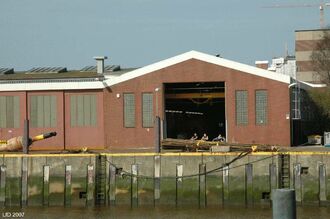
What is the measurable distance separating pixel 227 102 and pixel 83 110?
39.8ft

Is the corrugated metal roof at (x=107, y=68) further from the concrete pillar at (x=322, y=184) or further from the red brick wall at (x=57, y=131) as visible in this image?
the concrete pillar at (x=322, y=184)

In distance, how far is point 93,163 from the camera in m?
30.6

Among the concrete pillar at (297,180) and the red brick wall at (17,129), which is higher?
the red brick wall at (17,129)

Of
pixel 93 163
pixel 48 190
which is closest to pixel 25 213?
pixel 48 190

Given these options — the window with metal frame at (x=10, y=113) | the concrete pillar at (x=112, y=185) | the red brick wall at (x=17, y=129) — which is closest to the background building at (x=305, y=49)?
the red brick wall at (x=17, y=129)

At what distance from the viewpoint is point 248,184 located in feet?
95.3

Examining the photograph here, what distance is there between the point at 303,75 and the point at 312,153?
91.3 metres

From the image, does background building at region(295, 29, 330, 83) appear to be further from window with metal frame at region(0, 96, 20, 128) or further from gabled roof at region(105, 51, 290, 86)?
window with metal frame at region(0, 96, 20, 128)

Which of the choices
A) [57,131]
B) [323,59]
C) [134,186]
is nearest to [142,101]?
[57,131]

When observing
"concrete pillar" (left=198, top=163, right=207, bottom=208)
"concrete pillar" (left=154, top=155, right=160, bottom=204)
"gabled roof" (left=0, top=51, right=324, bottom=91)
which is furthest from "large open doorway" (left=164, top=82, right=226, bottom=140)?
"concrete pillar" (left=198, top=163, right=207, bottom=208)

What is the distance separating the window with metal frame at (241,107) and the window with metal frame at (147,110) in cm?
698

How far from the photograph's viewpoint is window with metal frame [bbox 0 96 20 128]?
2037 inches

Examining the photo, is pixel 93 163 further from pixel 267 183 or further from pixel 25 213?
pixel 267 183

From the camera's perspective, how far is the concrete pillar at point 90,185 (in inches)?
1181
